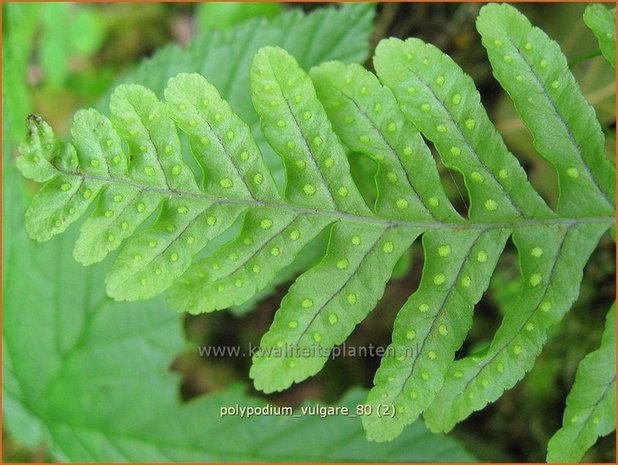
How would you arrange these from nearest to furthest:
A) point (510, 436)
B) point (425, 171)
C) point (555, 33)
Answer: point (425, 171) → point (555, 33) → point (510, 436)

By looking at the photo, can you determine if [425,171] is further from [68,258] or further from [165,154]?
[68,258]

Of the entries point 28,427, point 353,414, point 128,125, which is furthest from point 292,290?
point 28,427

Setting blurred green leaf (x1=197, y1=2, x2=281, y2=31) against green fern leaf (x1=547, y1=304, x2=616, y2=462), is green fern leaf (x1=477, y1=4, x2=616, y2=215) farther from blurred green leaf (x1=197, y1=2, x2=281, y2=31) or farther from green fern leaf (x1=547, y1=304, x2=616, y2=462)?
blurred green leaf (x1=197, y1=2, x2=281, y2=31)

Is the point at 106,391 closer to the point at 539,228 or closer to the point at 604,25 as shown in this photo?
the point at 539,228

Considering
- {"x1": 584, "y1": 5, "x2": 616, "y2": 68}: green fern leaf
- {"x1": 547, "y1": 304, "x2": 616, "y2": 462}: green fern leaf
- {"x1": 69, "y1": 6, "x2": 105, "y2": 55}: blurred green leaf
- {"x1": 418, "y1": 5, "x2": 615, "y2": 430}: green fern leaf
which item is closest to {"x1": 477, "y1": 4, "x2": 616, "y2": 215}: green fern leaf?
{"x1": 418, "y1": 5, "x2": 615, "y2": 430}: green fern leaf

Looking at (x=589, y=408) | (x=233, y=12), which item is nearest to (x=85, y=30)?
(x=233, y=12)
